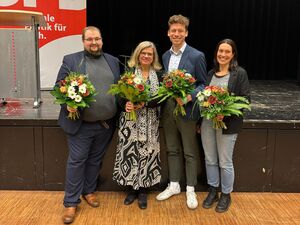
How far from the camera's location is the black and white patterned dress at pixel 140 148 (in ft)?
9.37

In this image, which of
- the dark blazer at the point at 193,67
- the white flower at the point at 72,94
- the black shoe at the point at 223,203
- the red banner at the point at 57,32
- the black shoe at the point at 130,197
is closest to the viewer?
the white flower at the point at 72,94

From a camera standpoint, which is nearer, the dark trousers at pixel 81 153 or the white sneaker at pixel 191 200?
the dark trousers at pixel 81 153

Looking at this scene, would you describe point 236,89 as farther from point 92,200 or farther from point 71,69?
point 92,200

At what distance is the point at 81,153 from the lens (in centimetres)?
275

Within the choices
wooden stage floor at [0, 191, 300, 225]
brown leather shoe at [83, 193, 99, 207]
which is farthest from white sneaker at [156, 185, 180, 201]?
brown leather shoe at [83, 193, 99, 207]

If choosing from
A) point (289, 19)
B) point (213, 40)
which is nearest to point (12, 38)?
point (213, 40)

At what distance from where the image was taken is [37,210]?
9.65 feet

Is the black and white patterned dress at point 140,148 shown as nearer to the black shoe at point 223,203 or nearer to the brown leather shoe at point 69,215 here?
the brown leather shoe at point 69,215

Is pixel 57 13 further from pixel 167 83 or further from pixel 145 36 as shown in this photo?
pixel 167 83

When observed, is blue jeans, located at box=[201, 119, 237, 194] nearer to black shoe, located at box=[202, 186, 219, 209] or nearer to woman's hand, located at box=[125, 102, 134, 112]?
black shoe, located at box=[202, 186, 219, 209]

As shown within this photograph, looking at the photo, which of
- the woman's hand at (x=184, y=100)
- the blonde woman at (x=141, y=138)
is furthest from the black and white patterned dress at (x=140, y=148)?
the woman's hand at (x=184, y=100)

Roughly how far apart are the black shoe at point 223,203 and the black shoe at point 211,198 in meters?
0.07

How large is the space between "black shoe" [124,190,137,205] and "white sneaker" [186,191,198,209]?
462 mm

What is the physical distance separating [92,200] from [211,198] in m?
1.01
